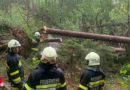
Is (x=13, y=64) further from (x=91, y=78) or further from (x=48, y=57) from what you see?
(x=91, y=78)

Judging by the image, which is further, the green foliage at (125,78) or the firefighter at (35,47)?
the firefighter at (35,47)

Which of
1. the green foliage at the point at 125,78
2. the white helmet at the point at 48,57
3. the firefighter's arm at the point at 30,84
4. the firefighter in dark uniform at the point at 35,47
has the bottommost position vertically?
the green foliage at the point at 125,78

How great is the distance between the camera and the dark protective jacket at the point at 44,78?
231 cm

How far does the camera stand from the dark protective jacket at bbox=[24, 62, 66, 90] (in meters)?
2.31

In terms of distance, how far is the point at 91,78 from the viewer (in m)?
3.13

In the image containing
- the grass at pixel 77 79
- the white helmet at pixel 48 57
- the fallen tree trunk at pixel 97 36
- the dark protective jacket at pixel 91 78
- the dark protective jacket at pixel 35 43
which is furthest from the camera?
the dark protective jacket at pixel 35 43

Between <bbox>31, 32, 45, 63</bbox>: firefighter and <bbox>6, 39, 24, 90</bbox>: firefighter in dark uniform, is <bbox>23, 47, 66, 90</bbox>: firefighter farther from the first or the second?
<bbox>31, 32, 45, 63</bbox>: firefighter

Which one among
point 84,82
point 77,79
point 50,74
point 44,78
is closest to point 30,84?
point 44,78

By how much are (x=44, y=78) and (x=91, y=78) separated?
4.29ft

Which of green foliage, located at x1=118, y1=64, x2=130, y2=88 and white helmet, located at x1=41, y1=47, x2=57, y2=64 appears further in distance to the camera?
green foliage, located at x1=118, y1=64, x2=130, y2=88

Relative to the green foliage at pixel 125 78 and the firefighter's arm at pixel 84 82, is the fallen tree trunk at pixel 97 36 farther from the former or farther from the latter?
the firefighter's arm at pixel 84 82

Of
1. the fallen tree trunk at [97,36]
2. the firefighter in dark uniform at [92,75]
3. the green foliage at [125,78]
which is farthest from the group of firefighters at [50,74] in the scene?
the fallen tree trunk at [97,36]

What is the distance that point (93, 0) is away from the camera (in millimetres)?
12516

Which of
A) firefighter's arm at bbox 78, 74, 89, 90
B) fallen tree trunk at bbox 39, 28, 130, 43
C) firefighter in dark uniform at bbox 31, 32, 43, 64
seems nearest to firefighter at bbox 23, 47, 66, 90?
firefighter's arm at bbox 78, 74, 89, 90
